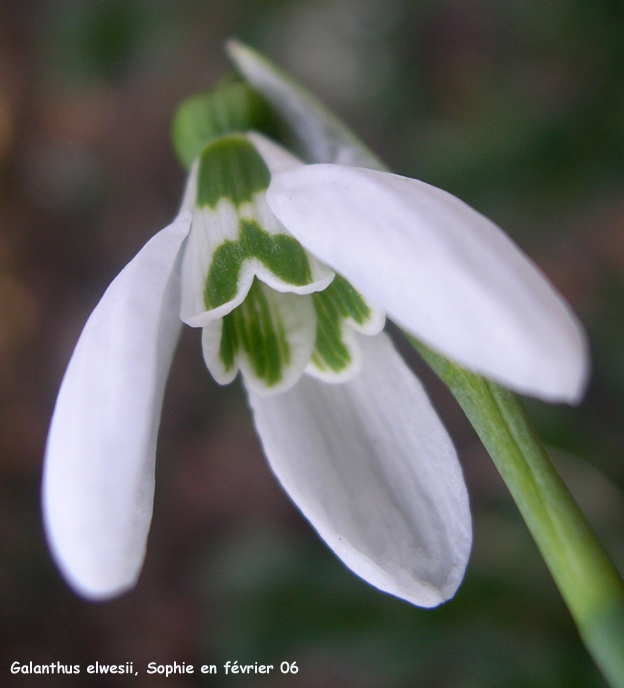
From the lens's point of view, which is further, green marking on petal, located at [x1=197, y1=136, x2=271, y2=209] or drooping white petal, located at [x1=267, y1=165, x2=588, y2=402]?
green marking on petal, located at [x1=197, y1=136, x2=271, y2=209]

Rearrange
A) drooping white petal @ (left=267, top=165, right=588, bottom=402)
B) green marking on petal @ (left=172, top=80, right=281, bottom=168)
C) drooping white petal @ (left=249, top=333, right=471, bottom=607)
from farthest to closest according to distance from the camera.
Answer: green marking on petal @ (left=172, top=80, right=281, bottom=168) → drooping white petal @ (left=249, top=333, right=471, bottom=607) → drooping white petal @ (left=267, top=165, right=588, bottom=402)

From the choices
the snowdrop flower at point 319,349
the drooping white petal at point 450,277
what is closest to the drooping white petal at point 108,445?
the snowdrop flower at point 319,349

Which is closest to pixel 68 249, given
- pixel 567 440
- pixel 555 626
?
pixel 567 440

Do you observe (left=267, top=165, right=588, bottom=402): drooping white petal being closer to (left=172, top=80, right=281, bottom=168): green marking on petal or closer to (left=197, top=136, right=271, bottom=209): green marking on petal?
(left=197, top=136, right=271, bottom=209): green marking on petal

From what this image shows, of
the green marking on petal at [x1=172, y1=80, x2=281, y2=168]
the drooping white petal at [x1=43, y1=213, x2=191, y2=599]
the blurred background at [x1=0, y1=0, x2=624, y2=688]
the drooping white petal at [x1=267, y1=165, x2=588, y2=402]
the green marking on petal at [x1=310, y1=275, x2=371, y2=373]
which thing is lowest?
the blurred background at [x1=0, y1=0, x2=624, y2=688]

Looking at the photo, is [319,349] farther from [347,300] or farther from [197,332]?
[197,332]

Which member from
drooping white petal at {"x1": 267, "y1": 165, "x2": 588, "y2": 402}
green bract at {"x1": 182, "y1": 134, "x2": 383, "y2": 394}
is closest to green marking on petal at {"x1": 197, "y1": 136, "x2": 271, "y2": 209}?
green bract at {"x1": 182, "y1": 134, "x2": 383, "y2": 394}

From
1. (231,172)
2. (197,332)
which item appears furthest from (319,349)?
(197,332)
